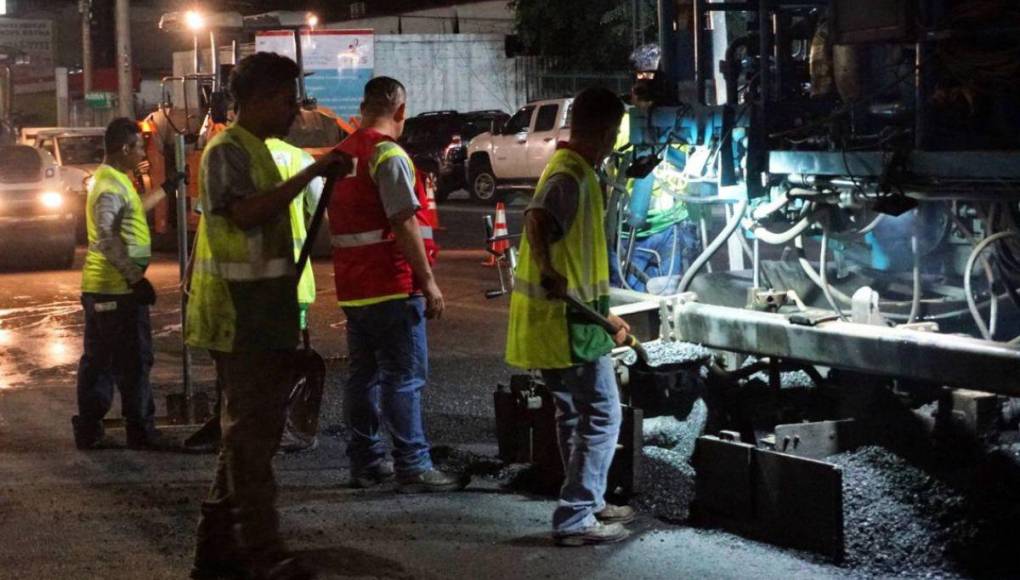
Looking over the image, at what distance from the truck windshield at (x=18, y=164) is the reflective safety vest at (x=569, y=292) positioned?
1418 centimetres

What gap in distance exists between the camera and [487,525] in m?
6.37

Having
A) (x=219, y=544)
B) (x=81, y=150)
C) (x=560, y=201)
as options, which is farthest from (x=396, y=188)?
(x=81, y=150)

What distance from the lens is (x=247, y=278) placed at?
5395 mm

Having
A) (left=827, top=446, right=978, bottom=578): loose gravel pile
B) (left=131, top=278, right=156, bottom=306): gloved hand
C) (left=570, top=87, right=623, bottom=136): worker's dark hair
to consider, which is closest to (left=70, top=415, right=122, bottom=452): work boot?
(left=131, top=278, right=156, bottom=306): gloved hand

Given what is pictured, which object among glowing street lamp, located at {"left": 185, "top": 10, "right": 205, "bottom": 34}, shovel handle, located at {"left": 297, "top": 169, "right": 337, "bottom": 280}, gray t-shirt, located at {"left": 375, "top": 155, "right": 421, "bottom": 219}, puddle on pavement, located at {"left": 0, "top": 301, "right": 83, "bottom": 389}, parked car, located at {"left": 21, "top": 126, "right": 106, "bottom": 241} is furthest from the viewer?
parked car, located at {"left": 21, "top": 126, "right": 106, "bottom": 241}

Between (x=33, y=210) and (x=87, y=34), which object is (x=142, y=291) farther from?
(x=87, y=34)

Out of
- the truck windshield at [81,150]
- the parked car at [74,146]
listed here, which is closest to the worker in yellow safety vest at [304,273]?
the parked car at [74,146]

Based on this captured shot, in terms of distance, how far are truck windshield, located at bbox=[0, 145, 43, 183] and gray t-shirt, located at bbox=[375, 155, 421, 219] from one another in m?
13.2

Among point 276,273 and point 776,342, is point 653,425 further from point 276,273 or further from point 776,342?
point 276,273

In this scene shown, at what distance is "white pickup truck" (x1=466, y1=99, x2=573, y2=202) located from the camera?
2692 centimetres

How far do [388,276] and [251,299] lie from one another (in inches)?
61.8

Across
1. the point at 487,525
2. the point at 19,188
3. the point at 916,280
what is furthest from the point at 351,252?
the point at 19,188

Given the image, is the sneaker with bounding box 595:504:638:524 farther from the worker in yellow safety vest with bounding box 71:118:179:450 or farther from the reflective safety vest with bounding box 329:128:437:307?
the worker in yellow safety vest with bounding box 71:118:179:450

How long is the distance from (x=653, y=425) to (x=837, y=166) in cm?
164
